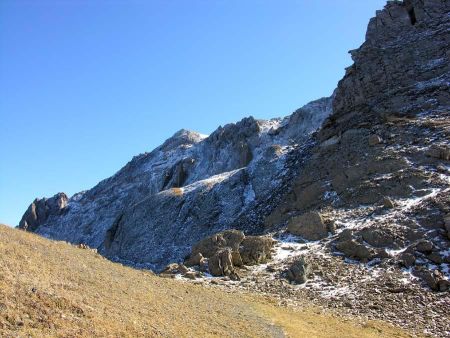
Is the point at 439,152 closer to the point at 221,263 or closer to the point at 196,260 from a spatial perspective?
the point at 221,263

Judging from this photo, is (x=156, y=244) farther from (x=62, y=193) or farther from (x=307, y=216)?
(x=62, y=193)

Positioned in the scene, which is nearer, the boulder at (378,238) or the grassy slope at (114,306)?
the grassy slope at (114,306)

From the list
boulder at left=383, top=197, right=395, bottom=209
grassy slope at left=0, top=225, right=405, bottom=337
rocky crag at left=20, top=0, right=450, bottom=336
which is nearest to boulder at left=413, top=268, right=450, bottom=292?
rocky crag at left=20, top=0, right=450, bottom=336

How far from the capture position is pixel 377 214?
1303 inches

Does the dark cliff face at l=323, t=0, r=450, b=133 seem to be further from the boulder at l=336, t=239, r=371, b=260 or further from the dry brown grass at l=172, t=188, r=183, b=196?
the dry brown grass at l=172, t=188, r=183, b=196

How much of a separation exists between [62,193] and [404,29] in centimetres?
9892

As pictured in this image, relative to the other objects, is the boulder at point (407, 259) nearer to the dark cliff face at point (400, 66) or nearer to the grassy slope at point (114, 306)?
the grassy slope at point (114, 306)

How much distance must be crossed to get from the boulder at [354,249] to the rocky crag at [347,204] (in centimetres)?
7

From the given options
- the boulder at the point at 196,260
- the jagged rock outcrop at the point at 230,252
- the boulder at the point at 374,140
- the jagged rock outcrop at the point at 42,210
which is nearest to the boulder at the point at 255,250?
the jagged rock outcrop at the point at 230,252

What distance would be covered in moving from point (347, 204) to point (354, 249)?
27.8ft

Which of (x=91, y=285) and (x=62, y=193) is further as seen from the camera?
(x=62, y=193)

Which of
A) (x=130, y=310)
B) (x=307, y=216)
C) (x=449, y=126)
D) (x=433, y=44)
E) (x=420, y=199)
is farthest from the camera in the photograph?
(x=433, y=44)

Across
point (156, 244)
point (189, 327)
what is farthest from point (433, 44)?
point (189, 327)

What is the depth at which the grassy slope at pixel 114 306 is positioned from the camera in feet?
40.0
